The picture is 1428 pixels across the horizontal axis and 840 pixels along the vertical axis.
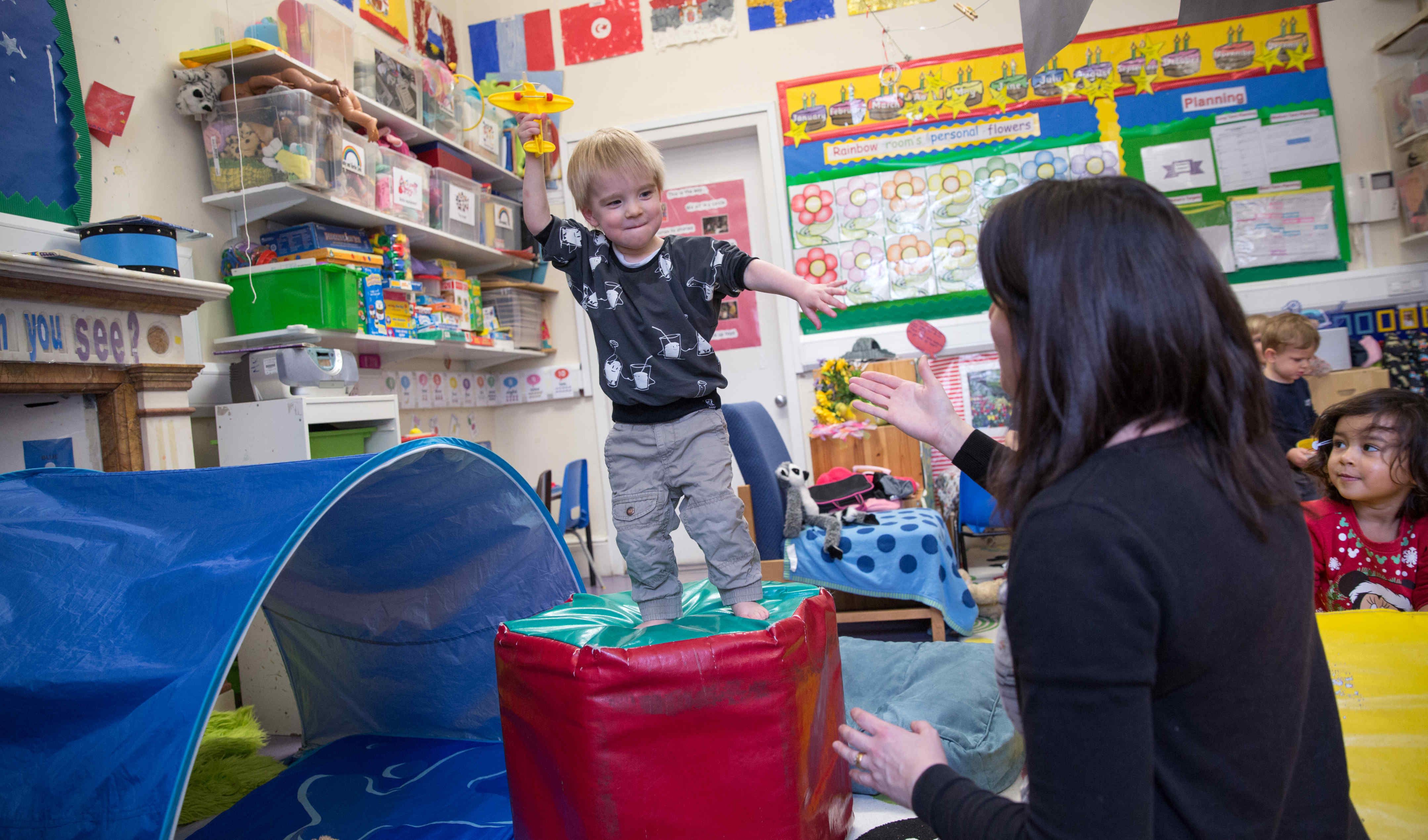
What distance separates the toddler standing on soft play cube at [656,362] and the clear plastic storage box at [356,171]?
142 cm

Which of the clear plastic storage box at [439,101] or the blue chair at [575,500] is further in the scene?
the blue chair at [575,500]

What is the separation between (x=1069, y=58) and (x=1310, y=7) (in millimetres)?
1085

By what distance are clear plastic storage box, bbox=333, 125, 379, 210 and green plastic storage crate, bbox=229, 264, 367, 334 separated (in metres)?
0.32

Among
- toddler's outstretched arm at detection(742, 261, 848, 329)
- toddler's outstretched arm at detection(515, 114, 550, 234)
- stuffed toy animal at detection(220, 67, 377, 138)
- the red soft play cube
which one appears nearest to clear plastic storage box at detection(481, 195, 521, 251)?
stuffed toy animal at detection(220, 67, 377, 138)

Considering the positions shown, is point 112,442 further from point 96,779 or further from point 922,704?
point 922,704

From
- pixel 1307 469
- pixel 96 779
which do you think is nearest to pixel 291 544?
pixel 96 779

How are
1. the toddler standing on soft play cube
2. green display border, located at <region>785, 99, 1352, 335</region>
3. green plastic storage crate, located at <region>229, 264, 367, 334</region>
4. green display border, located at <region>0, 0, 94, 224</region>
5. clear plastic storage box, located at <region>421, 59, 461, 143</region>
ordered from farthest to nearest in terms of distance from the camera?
1. green display border, located at <region>785, 99, 1352, 335</region>
2. clear plastic storage box, located at <region>421, 59, 461, 143</region>
3. green plastic storage crate, located at <region>229, 264, 367, 334</region>
4. green display border, located at <region>0, 0, 94, 224</region>
5. the toddler standing on soft play cube

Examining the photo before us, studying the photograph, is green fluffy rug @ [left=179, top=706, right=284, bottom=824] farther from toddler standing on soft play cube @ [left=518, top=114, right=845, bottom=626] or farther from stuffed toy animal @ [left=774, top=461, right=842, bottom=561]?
stuffed toy animal @ [left=774, top=461, right=842, bottom=561]

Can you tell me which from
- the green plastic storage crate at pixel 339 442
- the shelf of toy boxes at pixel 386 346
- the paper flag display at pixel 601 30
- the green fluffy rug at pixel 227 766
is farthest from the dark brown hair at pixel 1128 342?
the paper flag display at pixel 601 30

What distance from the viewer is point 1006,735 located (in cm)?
199

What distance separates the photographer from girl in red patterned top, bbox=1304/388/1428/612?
1.90 m

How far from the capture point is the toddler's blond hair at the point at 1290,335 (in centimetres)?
327

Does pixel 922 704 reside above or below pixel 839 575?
below

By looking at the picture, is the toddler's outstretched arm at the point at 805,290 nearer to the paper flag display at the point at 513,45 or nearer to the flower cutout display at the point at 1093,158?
the flower cutout display at the point at 1093,158
